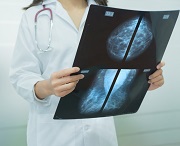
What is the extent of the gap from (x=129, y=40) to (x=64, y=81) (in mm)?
223

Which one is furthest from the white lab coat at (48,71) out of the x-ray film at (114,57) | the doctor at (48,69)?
the x-ray film at (114,57)

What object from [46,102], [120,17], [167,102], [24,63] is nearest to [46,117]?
[46,102]

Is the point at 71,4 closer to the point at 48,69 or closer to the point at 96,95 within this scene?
the point at 48,69

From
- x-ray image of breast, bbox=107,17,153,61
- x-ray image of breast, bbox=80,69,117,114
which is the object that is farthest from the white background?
x-ray image of breast, bbox=107,17,153,61

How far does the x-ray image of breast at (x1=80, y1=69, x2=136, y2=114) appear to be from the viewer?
86 centimetres

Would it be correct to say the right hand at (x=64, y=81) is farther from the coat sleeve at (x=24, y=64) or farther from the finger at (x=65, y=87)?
the coat sleeve at (x=24, y=64)

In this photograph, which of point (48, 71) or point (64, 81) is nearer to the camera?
point (64, 81)

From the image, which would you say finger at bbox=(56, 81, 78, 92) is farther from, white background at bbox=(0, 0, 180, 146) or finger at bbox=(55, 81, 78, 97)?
white background at bbox=(0, 0, 180, 146)

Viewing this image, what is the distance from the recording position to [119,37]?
0.81 m

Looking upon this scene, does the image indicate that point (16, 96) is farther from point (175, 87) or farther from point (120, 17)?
point (175, 87)

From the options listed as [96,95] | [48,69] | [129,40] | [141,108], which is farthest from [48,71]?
[141,108]

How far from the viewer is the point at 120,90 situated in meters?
0.92

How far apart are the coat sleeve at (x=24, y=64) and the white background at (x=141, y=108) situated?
0.38m

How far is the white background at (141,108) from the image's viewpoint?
134 centimetres
